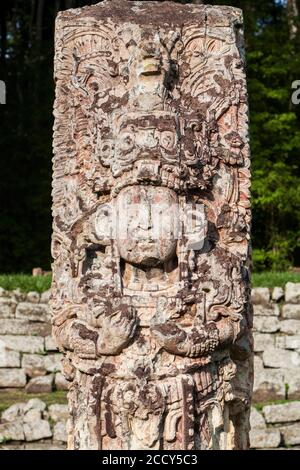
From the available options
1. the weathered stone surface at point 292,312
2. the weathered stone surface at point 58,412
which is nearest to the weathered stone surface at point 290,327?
the weathered stone surface at point 292,312

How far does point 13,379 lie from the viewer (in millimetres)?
13695

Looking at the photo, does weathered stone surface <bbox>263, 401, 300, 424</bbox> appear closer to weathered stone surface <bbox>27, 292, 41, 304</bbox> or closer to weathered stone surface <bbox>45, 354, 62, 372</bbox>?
weathered stone surface <bbox>45, 354, 62, 372</bbox>

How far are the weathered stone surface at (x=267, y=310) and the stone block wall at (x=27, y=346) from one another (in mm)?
2409

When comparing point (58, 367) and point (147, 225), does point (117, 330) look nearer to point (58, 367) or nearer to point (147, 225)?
point (147, 225)

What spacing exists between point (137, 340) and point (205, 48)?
1.89 metres

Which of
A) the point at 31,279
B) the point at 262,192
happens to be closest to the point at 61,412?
the point at 31,279

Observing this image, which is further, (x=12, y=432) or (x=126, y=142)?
(x=12, y=432)

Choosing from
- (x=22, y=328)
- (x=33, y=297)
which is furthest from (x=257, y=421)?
(x=33, y=297)

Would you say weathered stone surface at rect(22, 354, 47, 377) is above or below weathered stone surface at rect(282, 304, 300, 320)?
below

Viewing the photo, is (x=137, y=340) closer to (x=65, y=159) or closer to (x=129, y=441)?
(x=129, y=441)

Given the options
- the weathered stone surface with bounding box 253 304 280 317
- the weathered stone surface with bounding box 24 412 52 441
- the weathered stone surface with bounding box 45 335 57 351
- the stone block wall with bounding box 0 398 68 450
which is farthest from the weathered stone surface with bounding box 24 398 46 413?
the weathered stone surface with bounding box 253 304 280 317

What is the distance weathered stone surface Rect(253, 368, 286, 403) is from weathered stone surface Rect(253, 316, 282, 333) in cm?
96

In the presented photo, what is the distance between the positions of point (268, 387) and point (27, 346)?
2883mm

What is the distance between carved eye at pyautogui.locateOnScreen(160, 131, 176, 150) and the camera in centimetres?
707
